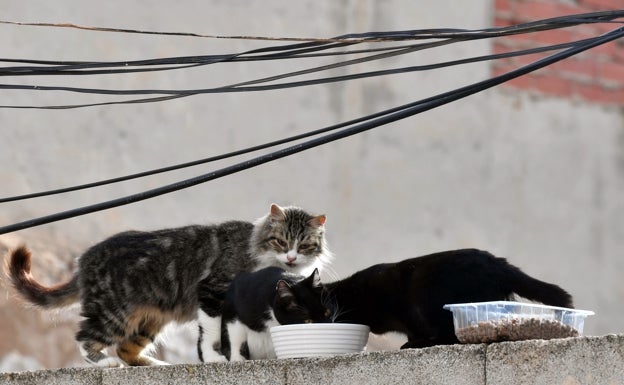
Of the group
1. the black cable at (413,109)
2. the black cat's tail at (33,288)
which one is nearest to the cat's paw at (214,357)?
the black cable at (413,109)

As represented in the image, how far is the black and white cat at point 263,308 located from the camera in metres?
4.71

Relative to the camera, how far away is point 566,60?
11.0m

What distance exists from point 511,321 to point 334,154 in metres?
6.73

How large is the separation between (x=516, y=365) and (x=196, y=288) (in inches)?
79.3

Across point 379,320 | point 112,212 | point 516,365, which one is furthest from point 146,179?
point 516,365

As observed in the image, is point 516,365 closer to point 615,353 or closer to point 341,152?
point 615,353

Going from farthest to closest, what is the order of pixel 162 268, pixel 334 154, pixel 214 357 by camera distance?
pixel 334 154
pixel 162 268
pixel 214 357

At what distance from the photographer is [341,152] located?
10.5 m

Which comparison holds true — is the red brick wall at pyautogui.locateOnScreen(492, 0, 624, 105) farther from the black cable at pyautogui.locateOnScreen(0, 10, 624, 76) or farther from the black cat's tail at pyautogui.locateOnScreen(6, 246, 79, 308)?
the black cable at pyautogui.locateOnScreen(0, 10, 624, 76)

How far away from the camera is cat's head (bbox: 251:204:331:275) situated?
216 inches

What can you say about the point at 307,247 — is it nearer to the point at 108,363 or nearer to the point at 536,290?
the point at 108,363

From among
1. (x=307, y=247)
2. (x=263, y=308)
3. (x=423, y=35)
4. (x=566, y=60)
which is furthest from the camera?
(x=566, y=60)

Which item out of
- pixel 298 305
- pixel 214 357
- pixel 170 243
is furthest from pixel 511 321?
pixel 170 243

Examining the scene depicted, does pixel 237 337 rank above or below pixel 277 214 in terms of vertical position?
below
